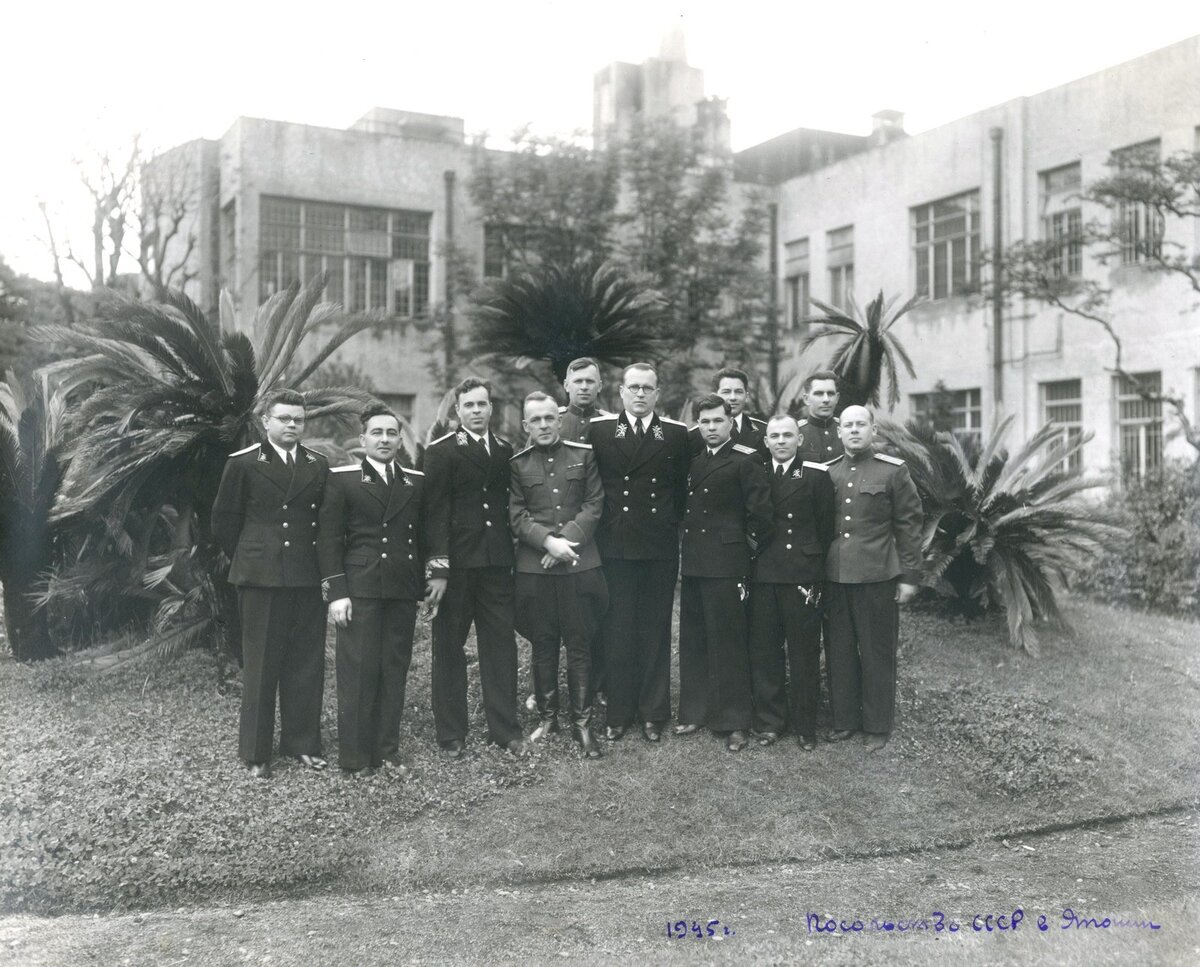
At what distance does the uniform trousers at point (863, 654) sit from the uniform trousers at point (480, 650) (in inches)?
73.6

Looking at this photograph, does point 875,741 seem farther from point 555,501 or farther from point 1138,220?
point 1138,220

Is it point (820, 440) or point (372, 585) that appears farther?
point (820, 440)

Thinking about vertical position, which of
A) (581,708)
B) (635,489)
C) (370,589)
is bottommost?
(581,708)

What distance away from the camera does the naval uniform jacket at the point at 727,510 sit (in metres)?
6.56

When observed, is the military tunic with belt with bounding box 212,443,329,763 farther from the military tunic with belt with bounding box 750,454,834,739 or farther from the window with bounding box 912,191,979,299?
the window with bounding box 912,191,979,299

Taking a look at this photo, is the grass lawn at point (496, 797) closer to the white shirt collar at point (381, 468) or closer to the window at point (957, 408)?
the white shirt collar at point (381, 468)

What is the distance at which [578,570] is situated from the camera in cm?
639

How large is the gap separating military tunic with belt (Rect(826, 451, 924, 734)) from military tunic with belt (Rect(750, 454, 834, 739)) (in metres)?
0.11

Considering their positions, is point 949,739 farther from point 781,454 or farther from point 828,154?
point 828,154

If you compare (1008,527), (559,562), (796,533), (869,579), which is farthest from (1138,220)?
(559,562)

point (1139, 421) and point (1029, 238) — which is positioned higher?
point (1029, 238)

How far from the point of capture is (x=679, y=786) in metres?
6.09

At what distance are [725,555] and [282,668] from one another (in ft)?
8.19

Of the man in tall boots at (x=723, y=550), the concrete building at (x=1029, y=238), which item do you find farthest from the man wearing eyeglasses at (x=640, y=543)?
the concrete building at (x=1029, y=238)
